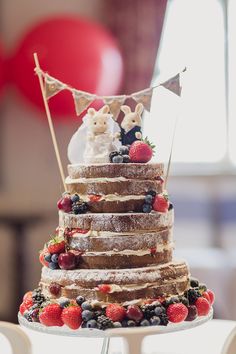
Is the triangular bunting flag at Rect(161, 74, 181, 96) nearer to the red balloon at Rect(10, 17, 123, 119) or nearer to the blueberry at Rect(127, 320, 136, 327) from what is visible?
the blueberry at Rect(127, 320, 136, 327)

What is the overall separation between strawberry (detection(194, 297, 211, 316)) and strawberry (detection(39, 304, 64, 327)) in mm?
388

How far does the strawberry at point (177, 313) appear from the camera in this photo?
1.81 m

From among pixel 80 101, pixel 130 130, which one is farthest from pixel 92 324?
pixel 80 101

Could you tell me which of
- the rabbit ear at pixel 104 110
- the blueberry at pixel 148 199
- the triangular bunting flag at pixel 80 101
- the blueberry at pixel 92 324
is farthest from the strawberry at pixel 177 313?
the triangular bunting flag at pixel 80 101

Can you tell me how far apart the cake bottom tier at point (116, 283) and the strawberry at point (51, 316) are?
10cm

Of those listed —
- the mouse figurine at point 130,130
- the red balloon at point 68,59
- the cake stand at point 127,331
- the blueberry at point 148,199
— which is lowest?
the cake stand at point 127,331

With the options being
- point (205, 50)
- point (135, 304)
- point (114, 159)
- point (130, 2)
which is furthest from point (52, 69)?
point (135, 304)

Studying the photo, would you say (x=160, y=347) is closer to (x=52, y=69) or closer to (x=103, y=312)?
(x=103, y=312)

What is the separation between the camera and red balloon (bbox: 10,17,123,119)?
392 cm

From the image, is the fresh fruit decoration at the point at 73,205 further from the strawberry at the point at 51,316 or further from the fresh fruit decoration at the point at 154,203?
the strawberry at the point at 51,316

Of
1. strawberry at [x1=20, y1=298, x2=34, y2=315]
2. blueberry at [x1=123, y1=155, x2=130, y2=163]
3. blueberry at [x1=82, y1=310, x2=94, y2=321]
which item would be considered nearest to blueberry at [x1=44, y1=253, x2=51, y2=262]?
strawberry at [x1=20, y1=298, x2=34, y2=315]

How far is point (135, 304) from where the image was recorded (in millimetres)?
1856

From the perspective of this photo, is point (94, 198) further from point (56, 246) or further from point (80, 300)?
point (80, 300)

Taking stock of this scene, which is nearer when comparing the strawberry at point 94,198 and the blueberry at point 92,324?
the blueberry at point 92,324
